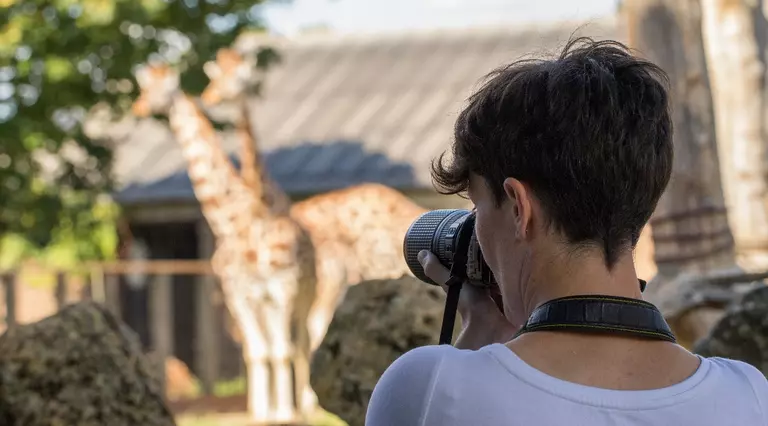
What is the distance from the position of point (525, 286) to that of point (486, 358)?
0.13 meters

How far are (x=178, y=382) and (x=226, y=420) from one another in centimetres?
260

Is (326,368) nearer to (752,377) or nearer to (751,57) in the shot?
(752,377)

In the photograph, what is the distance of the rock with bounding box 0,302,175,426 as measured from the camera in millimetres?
3090

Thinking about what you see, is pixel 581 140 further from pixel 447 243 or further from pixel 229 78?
pixel 229 78

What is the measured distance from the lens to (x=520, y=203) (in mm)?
1222

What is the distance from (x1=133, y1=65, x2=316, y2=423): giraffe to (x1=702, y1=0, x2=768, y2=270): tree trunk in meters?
3.42

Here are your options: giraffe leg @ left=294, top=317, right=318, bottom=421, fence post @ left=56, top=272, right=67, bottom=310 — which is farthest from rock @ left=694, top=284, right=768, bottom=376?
fence post @ left=56, top=272, right=67, bottom=310

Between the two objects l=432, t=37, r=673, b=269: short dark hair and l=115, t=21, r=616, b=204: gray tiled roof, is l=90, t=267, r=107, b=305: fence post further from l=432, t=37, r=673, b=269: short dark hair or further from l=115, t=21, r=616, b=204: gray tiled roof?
l=432, t=37, r=673, b=269: short dark hair

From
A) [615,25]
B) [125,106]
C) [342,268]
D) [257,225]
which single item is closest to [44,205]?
[125,106]

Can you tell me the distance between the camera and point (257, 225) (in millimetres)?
9195

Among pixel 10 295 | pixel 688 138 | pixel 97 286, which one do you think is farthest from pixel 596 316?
pixel 97 286

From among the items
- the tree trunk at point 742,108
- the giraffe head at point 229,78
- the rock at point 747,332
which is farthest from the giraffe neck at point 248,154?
the rock at point 747,332

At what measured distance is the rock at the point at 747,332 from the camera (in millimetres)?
2953

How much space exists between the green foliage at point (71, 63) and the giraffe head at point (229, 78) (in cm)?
43
